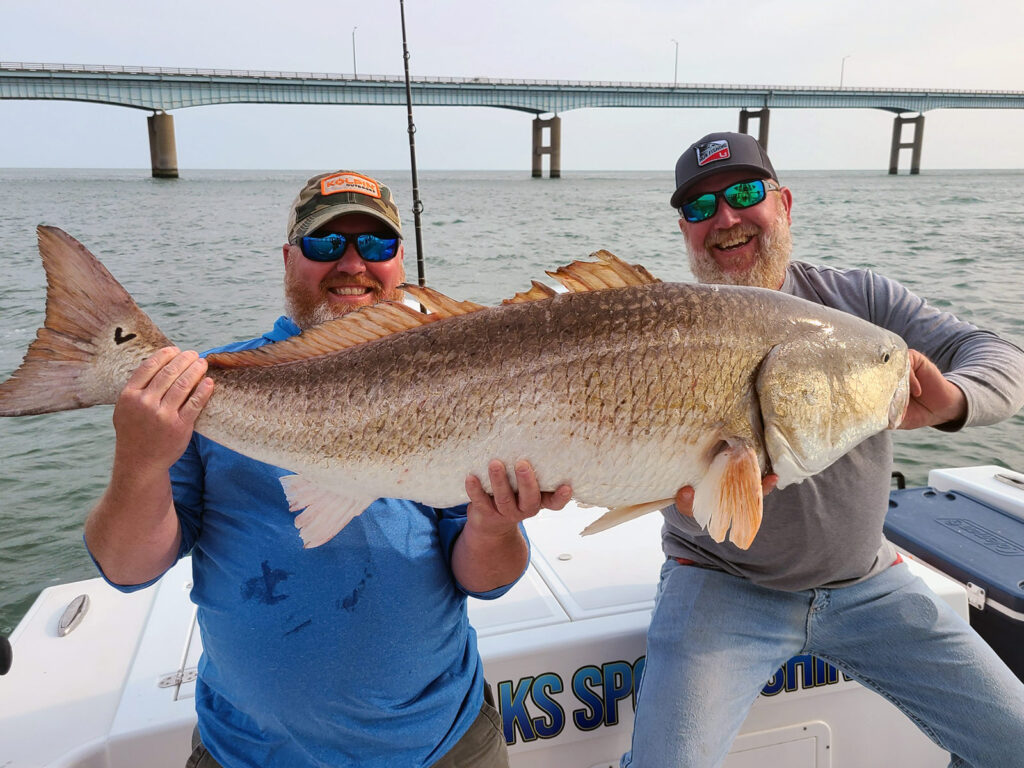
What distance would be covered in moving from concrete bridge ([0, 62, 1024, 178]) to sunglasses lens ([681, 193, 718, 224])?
3920 centimetres

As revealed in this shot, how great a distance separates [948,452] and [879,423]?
7.63 m

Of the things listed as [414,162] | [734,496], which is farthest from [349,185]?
[414,162]

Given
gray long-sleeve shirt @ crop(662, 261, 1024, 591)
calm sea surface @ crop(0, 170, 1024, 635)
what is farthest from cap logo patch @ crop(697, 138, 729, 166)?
calm sea surface @ crop(0, 170, 1024, 635)

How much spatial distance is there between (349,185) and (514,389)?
45.3 inches

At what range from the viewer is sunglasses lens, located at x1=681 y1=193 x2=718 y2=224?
3.52 meters

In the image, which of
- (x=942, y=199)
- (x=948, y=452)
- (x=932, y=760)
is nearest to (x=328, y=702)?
(x=932, y=760)

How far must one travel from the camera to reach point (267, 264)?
19938mm

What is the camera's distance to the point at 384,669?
81.7 inches

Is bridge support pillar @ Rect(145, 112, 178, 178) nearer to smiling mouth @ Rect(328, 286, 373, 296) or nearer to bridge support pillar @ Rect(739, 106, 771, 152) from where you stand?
bridge support pillar @ Rect(739, 106, 771, 152)

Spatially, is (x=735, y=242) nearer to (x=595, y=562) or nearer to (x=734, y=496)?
(x=595, y=562)

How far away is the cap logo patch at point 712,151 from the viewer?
344 centimetres

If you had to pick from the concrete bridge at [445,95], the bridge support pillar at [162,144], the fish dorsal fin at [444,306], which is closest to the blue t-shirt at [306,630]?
the fish dorsal fin at [444,306]

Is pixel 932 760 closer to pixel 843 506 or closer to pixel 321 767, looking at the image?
pixel 843 506

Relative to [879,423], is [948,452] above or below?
below
